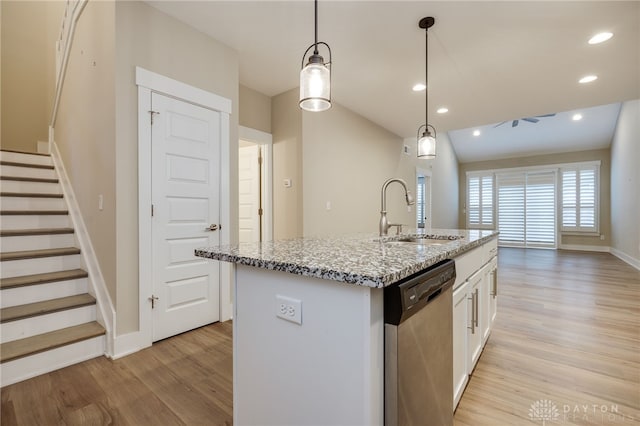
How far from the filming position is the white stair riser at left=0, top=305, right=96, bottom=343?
79.0 inches

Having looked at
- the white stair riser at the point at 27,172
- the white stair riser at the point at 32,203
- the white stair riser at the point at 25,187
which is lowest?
the white stair riser at the point at 32,203

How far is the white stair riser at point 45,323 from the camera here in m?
2.01

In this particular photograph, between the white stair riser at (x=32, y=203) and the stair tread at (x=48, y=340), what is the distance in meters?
1.55

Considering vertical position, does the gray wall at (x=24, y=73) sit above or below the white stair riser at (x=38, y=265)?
above

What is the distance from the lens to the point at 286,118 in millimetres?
3852

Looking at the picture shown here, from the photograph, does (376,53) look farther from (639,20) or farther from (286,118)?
(639,20)

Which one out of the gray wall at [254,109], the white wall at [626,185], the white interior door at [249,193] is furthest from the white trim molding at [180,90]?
the white wall at [626,185]

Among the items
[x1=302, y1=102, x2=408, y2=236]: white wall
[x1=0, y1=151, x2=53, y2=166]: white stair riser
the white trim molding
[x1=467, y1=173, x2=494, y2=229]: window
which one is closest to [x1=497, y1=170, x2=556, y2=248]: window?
[x1=467, y1=173, x2=494, y2=229]: window

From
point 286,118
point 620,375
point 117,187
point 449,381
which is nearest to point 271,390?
point 449,381

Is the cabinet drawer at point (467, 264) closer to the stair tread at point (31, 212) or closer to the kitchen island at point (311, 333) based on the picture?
the kitchen island at point (311, 333)

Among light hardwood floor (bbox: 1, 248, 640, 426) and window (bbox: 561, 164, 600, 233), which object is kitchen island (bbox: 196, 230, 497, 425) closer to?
light hardwood floor (bbox: 1, 248, 640, 426)

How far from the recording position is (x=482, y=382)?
1858 mm

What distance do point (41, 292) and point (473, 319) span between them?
3142mm

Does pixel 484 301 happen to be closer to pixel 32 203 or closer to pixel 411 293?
pixel 411 293
